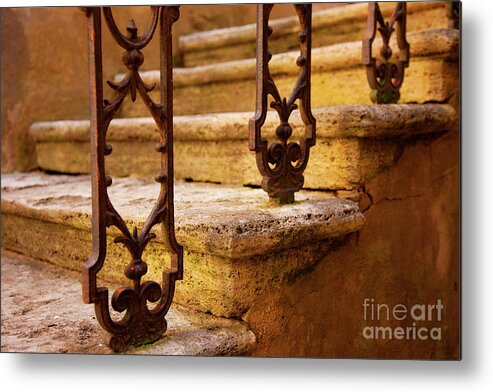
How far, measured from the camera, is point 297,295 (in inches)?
48.6

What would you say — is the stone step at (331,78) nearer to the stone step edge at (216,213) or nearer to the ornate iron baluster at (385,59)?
the ornate iron baluster at (385,59)

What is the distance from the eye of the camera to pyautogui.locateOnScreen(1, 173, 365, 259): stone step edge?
41.1 inches

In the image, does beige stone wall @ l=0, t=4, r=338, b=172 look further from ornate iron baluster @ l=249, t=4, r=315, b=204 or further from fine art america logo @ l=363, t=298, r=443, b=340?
fine art america logo @ l=363, t=298, r=443, b=340

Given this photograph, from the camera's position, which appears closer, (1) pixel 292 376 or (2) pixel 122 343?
(2) pixel 122 343

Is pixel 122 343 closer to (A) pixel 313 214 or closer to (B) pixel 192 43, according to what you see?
(A) pixel 313 214

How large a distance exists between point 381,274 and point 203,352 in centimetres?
64

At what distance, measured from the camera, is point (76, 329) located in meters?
1.07

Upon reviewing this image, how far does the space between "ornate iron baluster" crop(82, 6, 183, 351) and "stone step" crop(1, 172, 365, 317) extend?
0.11 metres

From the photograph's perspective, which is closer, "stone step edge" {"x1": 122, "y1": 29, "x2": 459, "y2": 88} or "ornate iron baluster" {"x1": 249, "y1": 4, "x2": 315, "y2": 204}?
"ornate iron baluster" {"x1": 249, "y1": 4, "x2": 315, "y2": 204}

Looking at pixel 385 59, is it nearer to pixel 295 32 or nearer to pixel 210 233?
pixel 295 32

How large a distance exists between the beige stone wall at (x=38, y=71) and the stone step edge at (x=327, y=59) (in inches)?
9.8

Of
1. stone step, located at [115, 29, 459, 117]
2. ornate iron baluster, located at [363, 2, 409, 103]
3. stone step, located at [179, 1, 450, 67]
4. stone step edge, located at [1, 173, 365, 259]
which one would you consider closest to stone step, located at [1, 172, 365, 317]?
stone step edge, located at [1, 173, 365, 259]

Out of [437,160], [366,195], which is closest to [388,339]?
[366,195]

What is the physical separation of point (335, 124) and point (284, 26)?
949 mm
